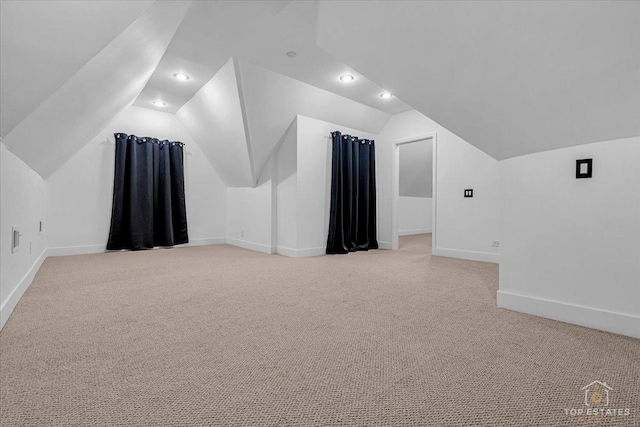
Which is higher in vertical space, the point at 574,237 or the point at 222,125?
the point at 222,125

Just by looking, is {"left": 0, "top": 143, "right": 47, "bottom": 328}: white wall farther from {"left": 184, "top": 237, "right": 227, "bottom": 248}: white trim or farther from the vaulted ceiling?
{"left": 184, "top": 237, "right": 227, "bottom": 248}: white trim

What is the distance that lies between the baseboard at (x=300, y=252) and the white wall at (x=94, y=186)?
2.02 metres

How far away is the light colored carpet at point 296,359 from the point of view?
110 cm

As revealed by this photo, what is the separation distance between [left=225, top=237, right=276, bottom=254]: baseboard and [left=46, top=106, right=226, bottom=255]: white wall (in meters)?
0.63

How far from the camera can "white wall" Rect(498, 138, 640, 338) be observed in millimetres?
1740

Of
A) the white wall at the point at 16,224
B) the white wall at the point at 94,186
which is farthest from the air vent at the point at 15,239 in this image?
the white wall at the point at 94,186

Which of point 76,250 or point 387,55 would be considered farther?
point 76,250

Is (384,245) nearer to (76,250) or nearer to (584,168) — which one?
(584,168)

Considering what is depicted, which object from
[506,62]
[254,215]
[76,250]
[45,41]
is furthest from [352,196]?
[76,250]

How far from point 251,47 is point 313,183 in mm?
2033

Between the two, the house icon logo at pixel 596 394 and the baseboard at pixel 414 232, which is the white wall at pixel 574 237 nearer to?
the house icon logo at pixel 596 394

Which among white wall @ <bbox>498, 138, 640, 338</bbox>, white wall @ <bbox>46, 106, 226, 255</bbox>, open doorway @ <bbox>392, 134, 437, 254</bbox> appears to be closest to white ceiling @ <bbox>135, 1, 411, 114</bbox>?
white wall @ <bbox>46, 106, 226, 255</bbox>

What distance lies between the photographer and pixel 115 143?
194 inches

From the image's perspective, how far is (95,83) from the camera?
2.38m
